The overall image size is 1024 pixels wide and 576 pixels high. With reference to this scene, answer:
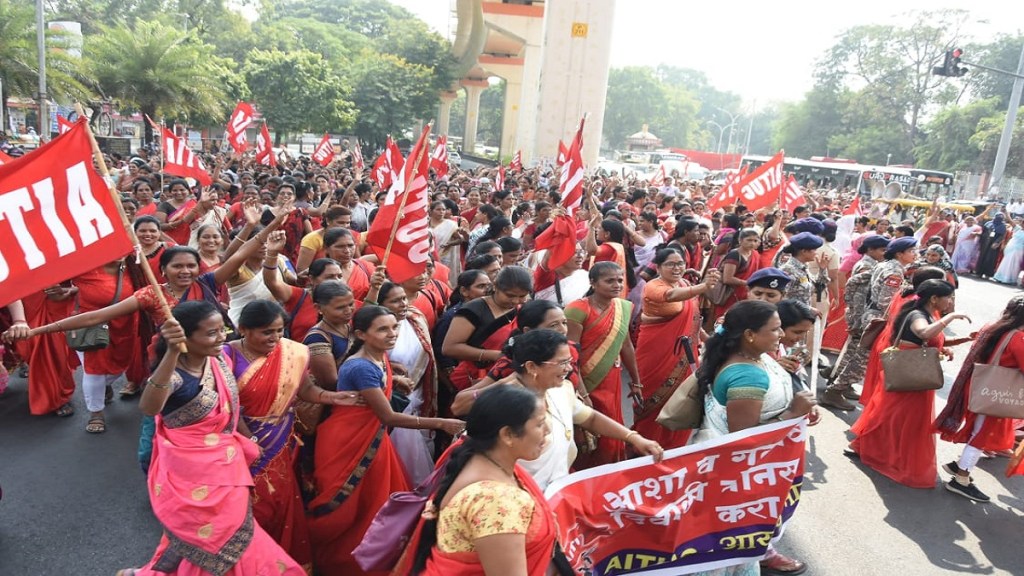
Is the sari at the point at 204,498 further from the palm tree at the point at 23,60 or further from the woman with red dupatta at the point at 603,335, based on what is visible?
the palm tree at the point at 23,60

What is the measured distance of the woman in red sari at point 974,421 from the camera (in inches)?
174

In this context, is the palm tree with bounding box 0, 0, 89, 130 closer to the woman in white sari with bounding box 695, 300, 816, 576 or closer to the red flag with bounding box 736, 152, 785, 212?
the red flag with bounding box 736, 152, 785, 212

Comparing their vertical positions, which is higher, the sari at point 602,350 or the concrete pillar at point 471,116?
the concrete pillar at point 471,116

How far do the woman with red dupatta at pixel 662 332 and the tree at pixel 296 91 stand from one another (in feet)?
92.6

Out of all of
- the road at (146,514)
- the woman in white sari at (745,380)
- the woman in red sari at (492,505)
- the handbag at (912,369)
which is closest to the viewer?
the woman in red sari at (492,505)

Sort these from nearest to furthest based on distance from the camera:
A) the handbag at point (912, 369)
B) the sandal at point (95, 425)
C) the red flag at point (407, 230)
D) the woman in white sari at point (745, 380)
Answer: the woman in white sari at point (745, 380) → the red flag at point (407, 230) → the handbag at point (912, 369) → the sandal at point (95, 425)

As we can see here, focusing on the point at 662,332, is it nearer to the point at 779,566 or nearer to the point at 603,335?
the point at 603,335

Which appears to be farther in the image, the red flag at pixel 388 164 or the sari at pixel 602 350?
the red flag at pixel 388 164

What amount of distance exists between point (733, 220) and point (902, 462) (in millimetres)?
3624

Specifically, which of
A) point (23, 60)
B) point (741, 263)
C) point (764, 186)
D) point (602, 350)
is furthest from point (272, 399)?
point (23, 60)

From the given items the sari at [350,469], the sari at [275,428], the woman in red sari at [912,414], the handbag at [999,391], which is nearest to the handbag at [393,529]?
the sari at [350,469]

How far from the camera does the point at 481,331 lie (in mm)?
3812

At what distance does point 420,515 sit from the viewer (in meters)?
2.24

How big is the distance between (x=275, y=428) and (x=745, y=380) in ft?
6.41
